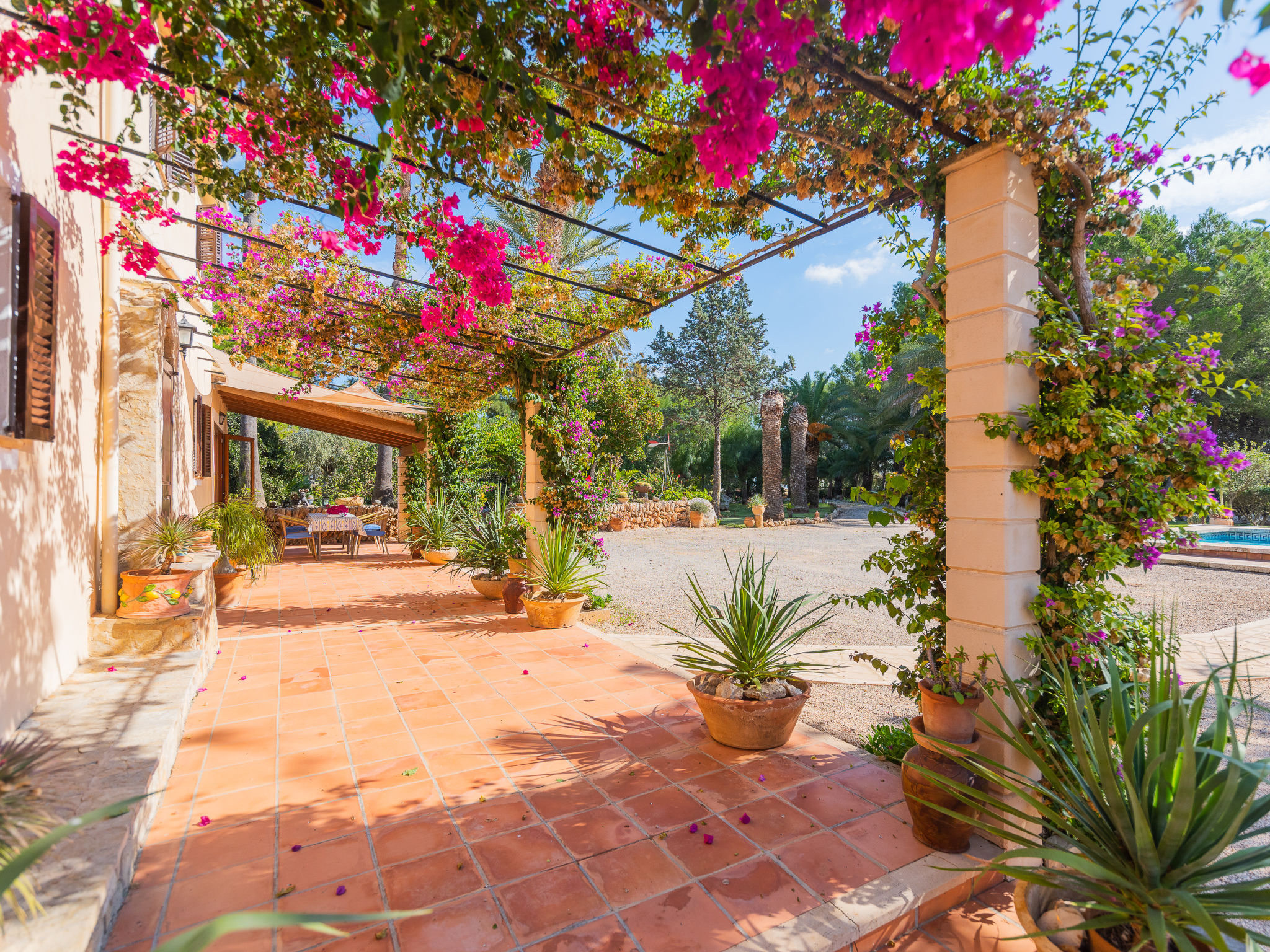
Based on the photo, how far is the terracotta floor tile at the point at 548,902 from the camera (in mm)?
1937

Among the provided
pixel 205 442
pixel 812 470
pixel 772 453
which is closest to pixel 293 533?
pixel 205 442

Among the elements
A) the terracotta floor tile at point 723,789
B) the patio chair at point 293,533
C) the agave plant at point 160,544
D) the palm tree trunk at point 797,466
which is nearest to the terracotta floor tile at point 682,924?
the terracotta floor tile at point 723,789

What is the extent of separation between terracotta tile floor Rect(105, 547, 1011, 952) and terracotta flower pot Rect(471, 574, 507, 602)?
2344 mm

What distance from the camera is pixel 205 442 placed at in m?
8.53

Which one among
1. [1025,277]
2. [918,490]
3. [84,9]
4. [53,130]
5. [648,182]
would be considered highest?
[53,130]

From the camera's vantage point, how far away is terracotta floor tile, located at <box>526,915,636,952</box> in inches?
72.7

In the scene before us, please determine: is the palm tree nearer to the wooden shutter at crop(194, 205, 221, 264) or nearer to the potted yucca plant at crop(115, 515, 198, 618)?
the wooden shutter at crop(194, 205, 221, 264)

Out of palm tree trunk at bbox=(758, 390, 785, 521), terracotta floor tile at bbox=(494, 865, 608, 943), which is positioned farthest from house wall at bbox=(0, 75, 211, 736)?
palm tree trunk at bbox=(758, 390, 785, 521)

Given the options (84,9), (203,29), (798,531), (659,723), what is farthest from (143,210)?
(798,531)

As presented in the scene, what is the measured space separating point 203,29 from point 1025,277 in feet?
10.0

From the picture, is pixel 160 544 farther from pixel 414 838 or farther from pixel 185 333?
pixel 185 333

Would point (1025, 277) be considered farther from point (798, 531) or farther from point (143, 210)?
point (798, 531)

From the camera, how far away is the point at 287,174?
287cm

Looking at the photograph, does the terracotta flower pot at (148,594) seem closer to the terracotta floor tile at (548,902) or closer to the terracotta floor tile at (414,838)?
the terracotta floor tile at (414,838)
